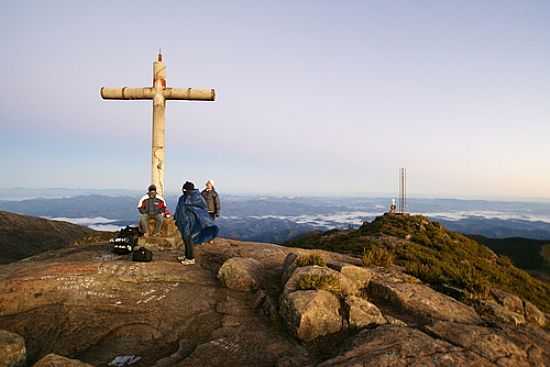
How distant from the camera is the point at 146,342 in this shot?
6.65 m

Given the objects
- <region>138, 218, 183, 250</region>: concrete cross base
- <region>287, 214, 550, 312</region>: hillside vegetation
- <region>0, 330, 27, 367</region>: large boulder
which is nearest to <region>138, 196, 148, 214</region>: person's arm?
<region>138, 218, 183, 250</region>: concrete cross base

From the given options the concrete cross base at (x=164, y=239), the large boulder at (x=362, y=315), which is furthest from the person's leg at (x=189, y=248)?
the large boulder at (x=362, y=315)

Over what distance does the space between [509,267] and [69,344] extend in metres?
29.0

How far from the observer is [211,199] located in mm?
14039

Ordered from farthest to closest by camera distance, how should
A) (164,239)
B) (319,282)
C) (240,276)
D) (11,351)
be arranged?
(164,239) → (240,276) → (319,282) → (11,351)

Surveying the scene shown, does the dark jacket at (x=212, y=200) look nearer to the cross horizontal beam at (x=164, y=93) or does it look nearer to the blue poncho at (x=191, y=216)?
the blue poncho at (x=191, y=216)

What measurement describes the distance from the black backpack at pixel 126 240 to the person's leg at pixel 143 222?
25cm

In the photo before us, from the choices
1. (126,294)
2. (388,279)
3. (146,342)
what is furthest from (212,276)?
(388,279)

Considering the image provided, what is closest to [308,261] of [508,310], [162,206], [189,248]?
[189,248]

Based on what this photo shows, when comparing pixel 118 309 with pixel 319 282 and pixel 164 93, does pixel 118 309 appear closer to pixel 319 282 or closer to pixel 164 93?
pixel 319 282

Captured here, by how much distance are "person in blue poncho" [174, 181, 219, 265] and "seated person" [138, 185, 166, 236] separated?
2.13 m

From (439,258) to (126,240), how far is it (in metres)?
17.1

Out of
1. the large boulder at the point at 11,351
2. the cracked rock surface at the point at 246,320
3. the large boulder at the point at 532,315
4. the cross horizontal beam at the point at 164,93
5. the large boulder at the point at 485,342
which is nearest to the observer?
the large boulder at the point at 485,342

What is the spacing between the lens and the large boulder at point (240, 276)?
877 centimetres
